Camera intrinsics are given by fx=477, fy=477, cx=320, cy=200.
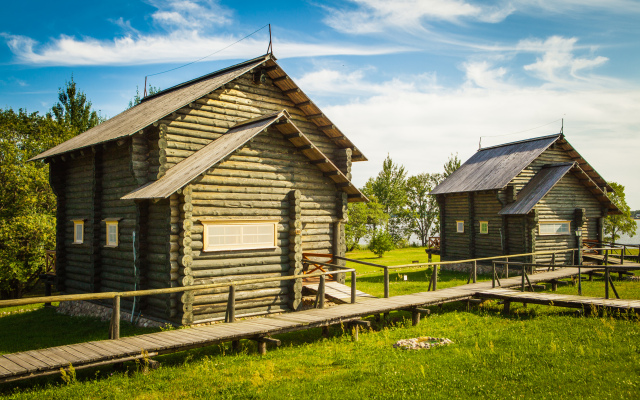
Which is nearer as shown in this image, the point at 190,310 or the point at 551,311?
the point at 190,310

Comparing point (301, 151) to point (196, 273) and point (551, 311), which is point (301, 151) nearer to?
point (196, 273)

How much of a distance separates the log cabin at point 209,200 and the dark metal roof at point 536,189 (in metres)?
11.9

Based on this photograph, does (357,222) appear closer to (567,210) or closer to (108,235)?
(567,210)

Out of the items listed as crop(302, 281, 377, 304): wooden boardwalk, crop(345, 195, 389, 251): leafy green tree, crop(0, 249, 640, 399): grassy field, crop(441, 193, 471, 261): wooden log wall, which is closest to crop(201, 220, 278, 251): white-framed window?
crop(302, 281, 377, 304): wooden boardwalk

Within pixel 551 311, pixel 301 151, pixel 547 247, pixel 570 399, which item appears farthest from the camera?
pixel 547 247

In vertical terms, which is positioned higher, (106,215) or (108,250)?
(106,215)

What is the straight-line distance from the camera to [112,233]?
16906 millimetres

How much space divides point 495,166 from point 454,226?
4745mm

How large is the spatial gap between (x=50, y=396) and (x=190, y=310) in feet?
18.9

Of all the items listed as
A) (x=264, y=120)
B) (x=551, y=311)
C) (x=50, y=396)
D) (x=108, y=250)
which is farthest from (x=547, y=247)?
(x=50, y=396)

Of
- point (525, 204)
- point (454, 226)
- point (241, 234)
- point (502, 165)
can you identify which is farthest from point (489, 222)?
point (241, 234)

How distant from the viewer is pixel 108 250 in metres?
17.3

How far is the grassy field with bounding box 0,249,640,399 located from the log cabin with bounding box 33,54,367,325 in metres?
2.46

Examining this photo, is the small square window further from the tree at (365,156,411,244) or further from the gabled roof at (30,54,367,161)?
the tree at (365,156,411,244)
